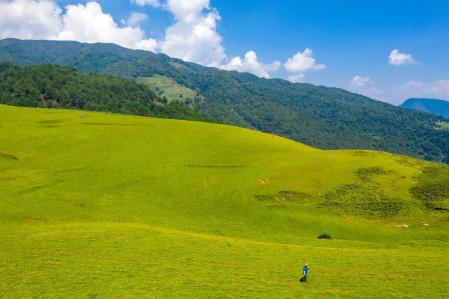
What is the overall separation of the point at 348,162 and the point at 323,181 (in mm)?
11170

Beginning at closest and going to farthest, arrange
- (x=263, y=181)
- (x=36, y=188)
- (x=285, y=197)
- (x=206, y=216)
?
(x=206, y=216), (x=36, y=188), (x=285, y=197), (x=263, y=181)

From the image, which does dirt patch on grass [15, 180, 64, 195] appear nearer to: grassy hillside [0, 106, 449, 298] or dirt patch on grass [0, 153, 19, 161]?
grassy hillside [0, 106, 449, 298]

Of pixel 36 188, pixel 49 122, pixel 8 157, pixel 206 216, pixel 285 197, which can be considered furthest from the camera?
pixel 49 122

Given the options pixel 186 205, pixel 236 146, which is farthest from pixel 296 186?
pixel 236 146

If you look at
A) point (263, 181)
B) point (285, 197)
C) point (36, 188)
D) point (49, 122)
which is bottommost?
point (36, 188)

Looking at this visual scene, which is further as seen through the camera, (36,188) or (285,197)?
(285,197)

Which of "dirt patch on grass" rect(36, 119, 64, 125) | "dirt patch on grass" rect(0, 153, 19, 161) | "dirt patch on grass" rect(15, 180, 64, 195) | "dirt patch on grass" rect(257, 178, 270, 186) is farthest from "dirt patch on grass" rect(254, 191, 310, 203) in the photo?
"dirt patch on grass" rect(36, 119, 64, 125)

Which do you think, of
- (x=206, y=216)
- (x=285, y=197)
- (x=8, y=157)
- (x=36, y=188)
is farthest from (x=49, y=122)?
(x=285, y=197)

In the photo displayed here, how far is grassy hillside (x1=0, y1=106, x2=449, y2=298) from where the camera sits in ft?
103

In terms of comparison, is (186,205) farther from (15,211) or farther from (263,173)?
(15,211)

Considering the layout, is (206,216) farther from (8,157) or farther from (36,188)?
(8,157)

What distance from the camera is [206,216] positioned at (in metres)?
60.1

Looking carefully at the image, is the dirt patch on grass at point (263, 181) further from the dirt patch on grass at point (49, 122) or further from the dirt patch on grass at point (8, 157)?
the dirt patch on grass at point (49, 122)

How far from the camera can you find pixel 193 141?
100 m
